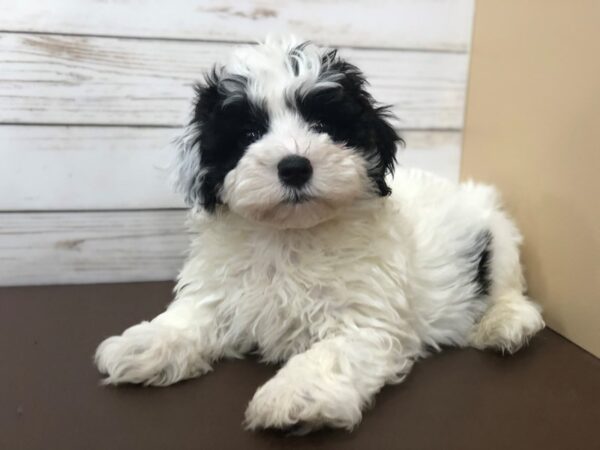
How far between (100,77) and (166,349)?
2.50 ft

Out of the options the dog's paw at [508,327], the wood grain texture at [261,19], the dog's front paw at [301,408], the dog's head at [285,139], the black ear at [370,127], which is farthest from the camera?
the wood grain texture at [261,19]

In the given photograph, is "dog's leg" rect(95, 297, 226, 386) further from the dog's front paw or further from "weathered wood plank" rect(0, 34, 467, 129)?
"weathered wood plank" rect(0, 34, 467, 129)

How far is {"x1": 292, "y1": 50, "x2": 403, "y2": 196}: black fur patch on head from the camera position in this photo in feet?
4.00

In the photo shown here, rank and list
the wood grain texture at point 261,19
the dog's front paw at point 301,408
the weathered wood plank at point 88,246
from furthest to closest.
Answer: the weathered wood plank at point 88,246, the wood grain texture at point 261,19, the dog's front paw at point 301,408

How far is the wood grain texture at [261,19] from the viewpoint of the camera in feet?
5.26

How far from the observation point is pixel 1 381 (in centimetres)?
124

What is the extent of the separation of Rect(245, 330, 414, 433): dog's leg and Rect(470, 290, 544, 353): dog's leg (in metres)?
0.26

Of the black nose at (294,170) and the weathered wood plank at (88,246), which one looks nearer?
the black nose at (294,170)

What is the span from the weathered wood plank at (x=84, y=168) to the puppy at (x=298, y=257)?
413 mm

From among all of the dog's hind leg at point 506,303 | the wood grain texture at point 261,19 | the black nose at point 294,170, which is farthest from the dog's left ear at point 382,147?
the wood grain texture at point 261,19

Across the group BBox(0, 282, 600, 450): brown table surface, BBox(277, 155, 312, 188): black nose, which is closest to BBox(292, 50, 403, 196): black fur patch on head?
BBox(277, 155, 312, 188): black nose

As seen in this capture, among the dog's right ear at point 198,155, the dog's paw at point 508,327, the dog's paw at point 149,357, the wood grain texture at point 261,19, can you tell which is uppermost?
the wood grain texture at point 261,19

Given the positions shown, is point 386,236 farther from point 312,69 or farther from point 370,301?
point 312,69

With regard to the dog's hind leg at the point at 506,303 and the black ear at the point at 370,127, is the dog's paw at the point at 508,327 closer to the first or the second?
the dog's hind leg at the point at 506,303
